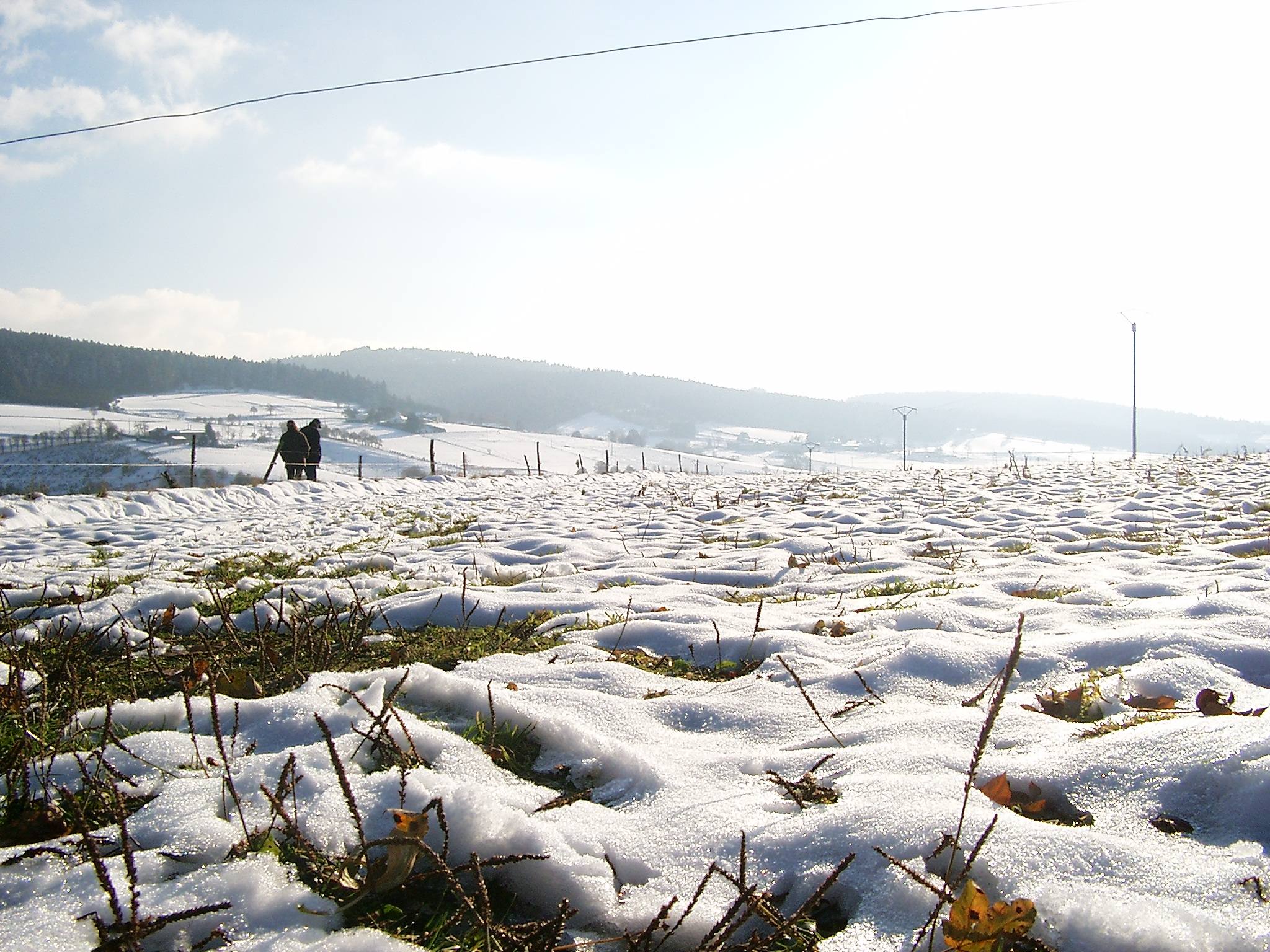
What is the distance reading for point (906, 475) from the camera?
44.3 ft

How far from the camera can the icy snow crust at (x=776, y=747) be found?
1.21 m

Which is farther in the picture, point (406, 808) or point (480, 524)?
point (480, 524)

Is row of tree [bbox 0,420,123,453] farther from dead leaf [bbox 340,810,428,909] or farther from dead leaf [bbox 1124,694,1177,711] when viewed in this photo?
dead leaf [bbox 1124,694,1177,711]

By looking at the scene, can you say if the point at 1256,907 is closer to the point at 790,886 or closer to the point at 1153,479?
the point at 790,886

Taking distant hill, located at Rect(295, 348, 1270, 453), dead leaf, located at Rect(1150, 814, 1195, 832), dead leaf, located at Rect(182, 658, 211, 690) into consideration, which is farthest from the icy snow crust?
distant hill, located at Rect(295, 348, 1270, 453)

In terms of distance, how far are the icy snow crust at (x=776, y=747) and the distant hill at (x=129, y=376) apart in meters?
100.0

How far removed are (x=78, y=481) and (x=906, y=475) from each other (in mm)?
47887

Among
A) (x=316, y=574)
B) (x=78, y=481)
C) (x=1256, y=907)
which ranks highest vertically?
(x=1256, y=907)

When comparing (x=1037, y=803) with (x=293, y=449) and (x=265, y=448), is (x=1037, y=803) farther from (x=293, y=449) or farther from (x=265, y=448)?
(x=265, y=448)

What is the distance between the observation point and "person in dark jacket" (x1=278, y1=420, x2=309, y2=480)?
54.0ft

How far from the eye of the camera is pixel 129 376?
315 feet

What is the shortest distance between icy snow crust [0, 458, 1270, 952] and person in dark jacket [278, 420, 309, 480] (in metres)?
12.1

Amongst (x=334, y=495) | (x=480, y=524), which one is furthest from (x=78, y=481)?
(x=480, y=524)

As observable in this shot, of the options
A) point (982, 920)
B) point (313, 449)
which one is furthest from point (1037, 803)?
point (313, 449)
